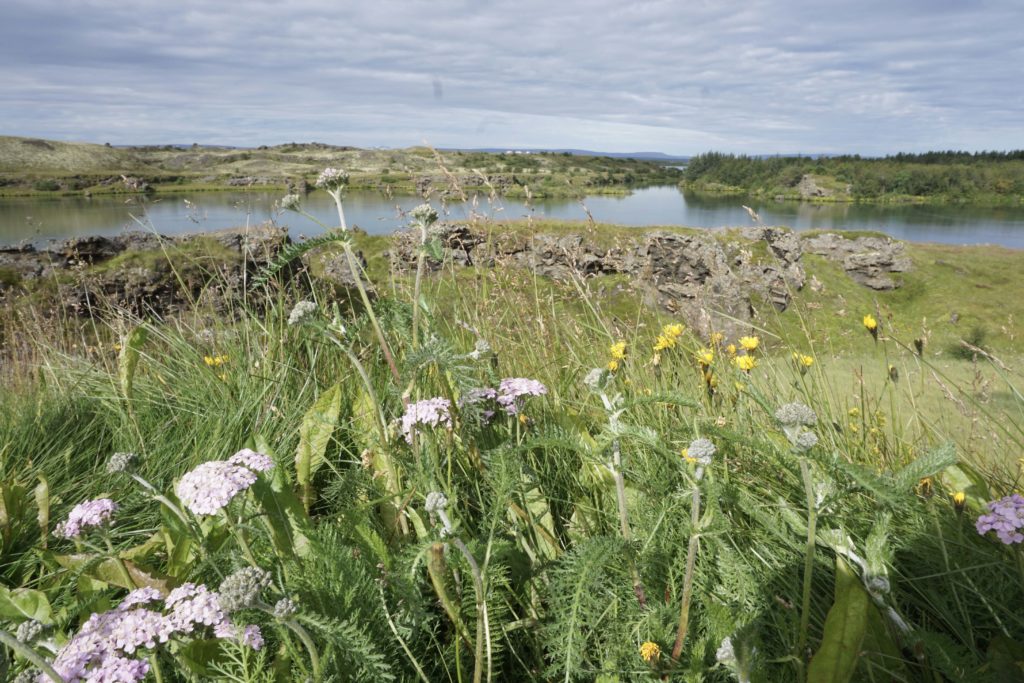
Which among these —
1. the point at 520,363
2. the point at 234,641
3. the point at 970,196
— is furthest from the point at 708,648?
the point at 970,196

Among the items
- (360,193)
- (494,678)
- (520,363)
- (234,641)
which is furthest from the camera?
(360,193)

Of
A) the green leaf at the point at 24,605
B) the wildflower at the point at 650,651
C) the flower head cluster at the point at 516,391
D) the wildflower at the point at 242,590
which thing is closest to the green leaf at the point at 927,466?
the wildflower at the point at 650,651

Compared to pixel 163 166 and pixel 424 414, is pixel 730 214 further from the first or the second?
pixel 163 166

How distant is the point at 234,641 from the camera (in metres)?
1.25

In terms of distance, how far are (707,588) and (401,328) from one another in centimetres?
112

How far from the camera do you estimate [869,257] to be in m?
28.4

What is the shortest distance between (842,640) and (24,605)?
6.33 ft

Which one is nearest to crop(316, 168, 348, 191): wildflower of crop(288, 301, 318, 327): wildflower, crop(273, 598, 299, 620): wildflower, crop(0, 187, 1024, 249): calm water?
crop(288, 301, 318, 327): wildflower

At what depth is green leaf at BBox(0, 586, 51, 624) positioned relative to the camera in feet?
4.74

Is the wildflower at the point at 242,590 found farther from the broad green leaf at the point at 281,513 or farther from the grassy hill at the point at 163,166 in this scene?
the grassy hill at the point at 163,166

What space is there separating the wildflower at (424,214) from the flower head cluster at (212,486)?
81 centimetres

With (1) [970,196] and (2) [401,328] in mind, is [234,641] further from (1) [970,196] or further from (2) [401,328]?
(1) [970,196]

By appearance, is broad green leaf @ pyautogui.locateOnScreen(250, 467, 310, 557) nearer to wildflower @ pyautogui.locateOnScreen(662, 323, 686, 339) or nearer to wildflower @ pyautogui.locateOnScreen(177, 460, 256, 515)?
wildflower @ pyautogui.locateOnScreen(177, 460, 256, 515)

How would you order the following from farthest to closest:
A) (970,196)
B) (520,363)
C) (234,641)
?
1. (970,196)
2. (520,363)
3. (234,641)
